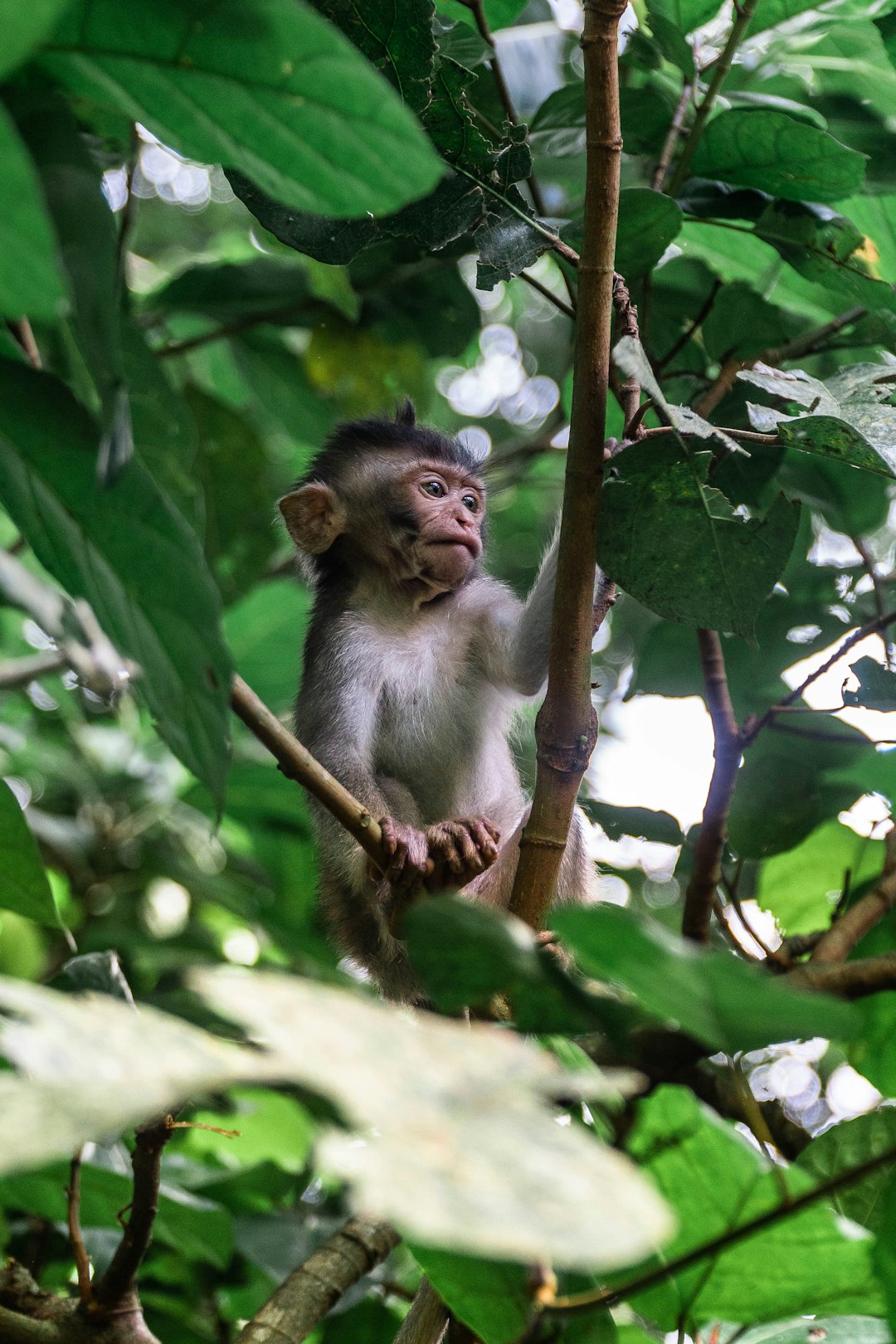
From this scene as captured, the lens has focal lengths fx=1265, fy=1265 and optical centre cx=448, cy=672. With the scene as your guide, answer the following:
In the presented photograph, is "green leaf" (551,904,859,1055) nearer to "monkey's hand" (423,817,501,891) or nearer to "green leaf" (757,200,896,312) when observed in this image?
"monkey's hand" (423,817,501,891)

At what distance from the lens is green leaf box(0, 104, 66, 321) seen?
104cm

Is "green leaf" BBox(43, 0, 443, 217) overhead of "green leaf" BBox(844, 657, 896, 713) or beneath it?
overhead

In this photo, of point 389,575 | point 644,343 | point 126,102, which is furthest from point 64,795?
point 126,102

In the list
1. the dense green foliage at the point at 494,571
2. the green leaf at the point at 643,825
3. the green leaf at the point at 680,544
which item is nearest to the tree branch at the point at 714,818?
the dense green foliage at the point at 494,571

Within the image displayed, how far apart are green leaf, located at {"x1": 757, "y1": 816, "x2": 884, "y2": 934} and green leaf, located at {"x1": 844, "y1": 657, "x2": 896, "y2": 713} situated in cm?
58

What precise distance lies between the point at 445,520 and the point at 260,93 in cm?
265

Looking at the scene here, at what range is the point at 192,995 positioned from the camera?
3.34 meters

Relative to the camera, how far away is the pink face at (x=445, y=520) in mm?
3918

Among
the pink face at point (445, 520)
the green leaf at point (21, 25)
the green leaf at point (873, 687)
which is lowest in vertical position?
the pink face at point (445, 520)

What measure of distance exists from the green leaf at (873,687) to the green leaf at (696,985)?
5.74ft

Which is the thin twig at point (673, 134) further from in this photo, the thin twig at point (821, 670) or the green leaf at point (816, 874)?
the green leaf at point (816, 874)

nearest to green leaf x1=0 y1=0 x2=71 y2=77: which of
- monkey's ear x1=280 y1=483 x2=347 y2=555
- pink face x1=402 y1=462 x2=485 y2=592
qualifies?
pink face x1=402 y1=462 x2=485 y2=592

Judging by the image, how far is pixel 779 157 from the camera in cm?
249

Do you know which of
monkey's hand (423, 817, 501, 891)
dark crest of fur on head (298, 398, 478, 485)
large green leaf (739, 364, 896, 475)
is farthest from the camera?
dark crest of fur on head (298, 398, 478, 485)
